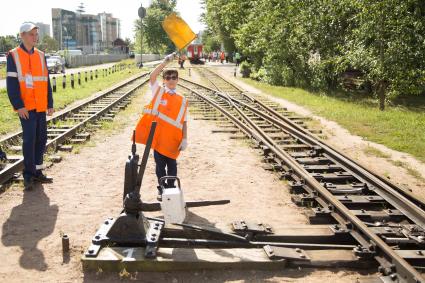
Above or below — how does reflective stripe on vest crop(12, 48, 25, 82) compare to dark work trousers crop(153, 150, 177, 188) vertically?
above

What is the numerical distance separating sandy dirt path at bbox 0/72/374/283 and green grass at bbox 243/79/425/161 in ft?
10.8

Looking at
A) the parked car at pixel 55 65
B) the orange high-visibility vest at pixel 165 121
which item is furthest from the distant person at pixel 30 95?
the parked car at pixel 55 65

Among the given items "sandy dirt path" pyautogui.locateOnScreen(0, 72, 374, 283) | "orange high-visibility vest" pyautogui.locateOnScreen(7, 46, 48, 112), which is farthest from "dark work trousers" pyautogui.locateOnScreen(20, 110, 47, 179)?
"sandy dirt path" pyautogui.locateOnScreen(0, 72, 374, 283)

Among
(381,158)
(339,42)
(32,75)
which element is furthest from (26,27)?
(339,42)

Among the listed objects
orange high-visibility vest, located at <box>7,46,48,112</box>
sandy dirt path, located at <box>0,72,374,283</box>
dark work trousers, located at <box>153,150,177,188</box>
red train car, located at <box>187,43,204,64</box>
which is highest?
red train car, located at <box>187,43,204,64</box>

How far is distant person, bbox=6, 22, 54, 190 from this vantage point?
19.3 feet

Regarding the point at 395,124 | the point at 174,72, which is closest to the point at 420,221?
the point at 174,72

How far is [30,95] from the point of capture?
19.8ft

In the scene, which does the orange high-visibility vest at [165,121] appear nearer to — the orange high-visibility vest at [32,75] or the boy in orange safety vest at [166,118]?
the boy in orange safety vest at [166,118]

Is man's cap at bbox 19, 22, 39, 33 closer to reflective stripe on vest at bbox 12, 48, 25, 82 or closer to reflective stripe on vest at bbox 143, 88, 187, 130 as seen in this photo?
reflective stripe on vest at bbox 12, 48, 25, 82

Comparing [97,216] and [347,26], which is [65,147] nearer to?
[97,216]

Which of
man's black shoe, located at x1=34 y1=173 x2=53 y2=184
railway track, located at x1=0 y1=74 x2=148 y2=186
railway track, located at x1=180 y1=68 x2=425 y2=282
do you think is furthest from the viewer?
railway track, located at x1=0 y1=74 x2=148 y2=186

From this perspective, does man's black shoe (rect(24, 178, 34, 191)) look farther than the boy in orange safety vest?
Yes

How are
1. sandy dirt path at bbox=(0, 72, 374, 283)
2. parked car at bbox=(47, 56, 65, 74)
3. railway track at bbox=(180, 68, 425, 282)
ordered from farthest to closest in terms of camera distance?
1. parked car at bbox=(47, 56, 65, 74)
2. railway track at bbox=(180, 68, 425, 282)
3. sandy dirt path at bbox=(0, 72, 374, 283)
